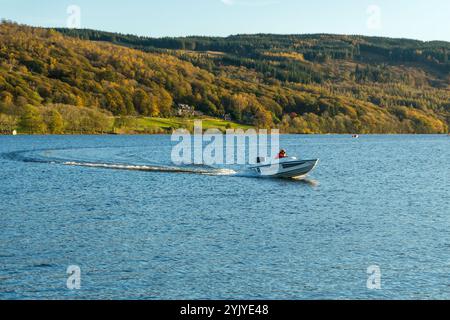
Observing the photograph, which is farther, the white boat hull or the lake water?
the white boat hull

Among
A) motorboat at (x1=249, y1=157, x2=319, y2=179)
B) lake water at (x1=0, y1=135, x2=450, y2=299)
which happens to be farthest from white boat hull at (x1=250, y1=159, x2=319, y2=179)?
lake water at (x1=0, y1=135, x2=450, y2=299)

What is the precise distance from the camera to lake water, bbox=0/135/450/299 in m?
27.1

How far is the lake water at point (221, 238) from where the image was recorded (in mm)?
27141

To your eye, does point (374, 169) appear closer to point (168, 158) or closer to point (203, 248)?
point (168, 158)

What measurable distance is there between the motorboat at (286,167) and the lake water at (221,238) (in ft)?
6.34

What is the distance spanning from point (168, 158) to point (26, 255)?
255 feet

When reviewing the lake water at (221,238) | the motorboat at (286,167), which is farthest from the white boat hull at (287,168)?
the lake water at (221,238)

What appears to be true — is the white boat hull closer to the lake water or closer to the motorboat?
the motorboat

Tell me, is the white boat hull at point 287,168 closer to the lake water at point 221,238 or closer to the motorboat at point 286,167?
the motorboat at point 286,167

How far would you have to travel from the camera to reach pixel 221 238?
37.0 meters

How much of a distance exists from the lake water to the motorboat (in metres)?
1.93

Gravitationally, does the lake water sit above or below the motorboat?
below

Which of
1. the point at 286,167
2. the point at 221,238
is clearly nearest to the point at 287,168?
the point at 286,167
